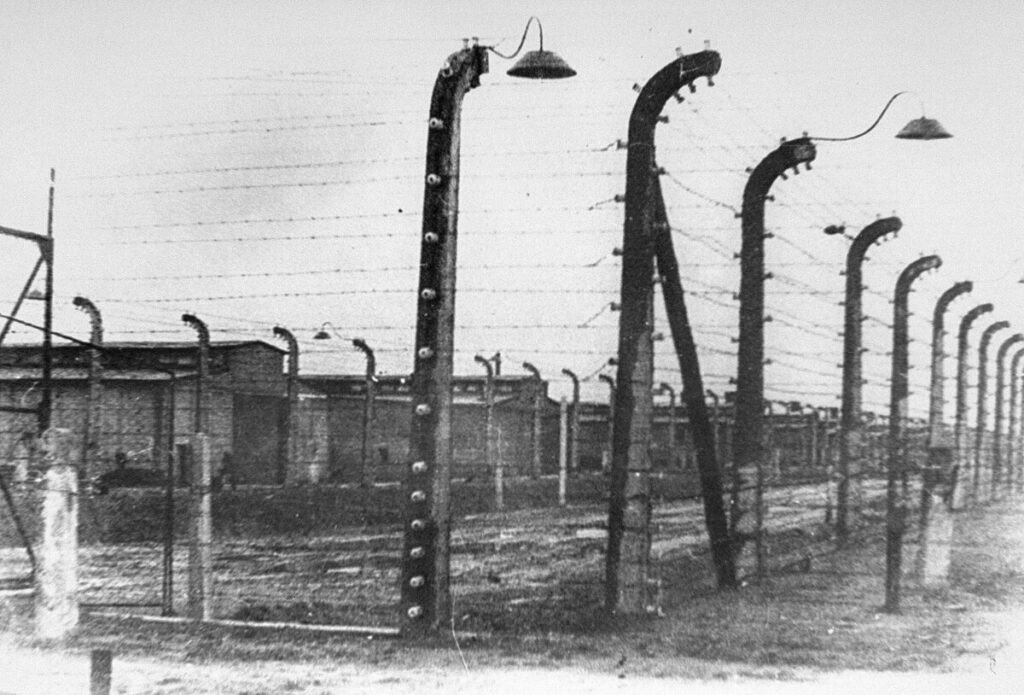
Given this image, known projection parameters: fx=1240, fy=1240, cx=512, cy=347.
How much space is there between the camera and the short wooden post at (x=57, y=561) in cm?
842

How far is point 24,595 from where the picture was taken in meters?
9.29

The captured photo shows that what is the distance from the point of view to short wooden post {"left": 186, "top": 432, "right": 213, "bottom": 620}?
337 inches

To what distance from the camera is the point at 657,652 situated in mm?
7223

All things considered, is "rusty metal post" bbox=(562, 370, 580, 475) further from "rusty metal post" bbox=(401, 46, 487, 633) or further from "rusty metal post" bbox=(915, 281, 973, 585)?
"rusty metal post" bbox=(915, 281, 973, 585)

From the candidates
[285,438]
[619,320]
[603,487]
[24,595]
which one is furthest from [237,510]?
[619,320]

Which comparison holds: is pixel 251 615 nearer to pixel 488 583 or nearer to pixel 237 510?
pixel 488 583

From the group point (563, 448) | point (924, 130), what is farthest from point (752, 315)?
point (563, 448)

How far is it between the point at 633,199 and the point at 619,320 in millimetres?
773

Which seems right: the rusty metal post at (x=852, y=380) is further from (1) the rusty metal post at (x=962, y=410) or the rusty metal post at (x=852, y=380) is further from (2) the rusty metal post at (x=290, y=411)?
(2) the rusty metal post at (x=290, y=411)

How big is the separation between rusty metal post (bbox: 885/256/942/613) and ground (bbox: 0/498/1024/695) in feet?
0.86

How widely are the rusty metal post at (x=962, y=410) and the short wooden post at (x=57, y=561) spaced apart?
20.5ft

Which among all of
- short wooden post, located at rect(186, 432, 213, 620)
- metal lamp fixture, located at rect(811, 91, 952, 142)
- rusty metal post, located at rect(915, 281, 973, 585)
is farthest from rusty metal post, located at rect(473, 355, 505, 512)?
metal lamp fixture, located at rect(811, 91, 952, 142)

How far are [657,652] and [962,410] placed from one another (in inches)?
178

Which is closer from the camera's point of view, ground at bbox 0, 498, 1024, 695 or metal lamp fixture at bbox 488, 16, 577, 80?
A: ground at bbox 0, 498, 1024, 695
